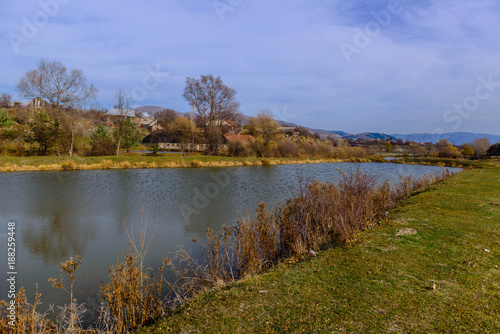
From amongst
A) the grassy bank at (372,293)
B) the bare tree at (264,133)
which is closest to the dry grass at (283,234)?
the grassy bank at (372,293)

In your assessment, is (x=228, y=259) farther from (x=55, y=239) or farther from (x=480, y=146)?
(x=480, y=146)

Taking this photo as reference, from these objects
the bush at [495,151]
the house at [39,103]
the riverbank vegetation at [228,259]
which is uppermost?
the house at [39,103]

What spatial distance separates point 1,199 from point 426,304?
18.4m

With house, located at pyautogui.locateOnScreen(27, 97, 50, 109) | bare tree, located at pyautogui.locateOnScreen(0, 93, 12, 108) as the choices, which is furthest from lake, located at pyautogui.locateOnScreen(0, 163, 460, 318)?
bare tree, located at pyautogui.locateOnScreen(0, 93, 12, 108)

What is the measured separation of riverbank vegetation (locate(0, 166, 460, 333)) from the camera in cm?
422

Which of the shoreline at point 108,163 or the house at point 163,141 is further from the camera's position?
the house at point 163,141

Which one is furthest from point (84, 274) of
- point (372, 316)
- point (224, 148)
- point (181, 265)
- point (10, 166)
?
point (224, 148)

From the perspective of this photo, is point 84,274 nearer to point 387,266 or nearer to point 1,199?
point 387,266

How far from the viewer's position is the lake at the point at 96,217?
6.95 meters

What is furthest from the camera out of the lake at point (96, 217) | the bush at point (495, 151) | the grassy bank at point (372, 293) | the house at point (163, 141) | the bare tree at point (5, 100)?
the bare tree at point (5, 100)

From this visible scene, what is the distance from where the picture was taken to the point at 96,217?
1144 centimetres

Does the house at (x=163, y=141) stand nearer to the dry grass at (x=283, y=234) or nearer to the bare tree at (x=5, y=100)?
the bare tree at (x=5, y=100)

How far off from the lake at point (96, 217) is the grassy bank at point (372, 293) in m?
3.29

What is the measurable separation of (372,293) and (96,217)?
11.0 meters
